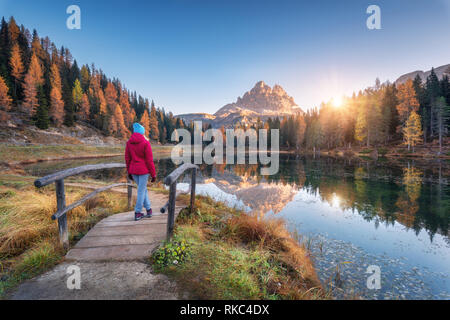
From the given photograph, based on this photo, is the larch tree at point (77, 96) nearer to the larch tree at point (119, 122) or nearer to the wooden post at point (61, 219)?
the larch tree at point (119, 122)

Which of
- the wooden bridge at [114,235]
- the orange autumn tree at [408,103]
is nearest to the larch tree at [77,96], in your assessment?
the wooden bridge at [114,235]

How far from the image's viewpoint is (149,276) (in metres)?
2.95

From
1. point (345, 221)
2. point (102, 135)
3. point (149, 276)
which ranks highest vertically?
point (102, 135)

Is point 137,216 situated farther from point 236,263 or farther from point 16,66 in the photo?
point 16,66

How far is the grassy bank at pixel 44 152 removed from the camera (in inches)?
1000

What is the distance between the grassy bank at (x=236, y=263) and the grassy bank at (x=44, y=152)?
32.3 meters

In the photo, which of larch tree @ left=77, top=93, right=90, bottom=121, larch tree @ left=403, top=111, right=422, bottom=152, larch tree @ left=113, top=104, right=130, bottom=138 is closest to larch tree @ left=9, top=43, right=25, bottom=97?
larch tree @ left=77, top=93, right=90, bottom=121

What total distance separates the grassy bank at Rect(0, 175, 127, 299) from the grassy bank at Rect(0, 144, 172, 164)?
27.9m

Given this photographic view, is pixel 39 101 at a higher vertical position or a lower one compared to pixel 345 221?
higher

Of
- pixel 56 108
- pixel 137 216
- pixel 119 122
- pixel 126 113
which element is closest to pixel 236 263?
pixel 137 216

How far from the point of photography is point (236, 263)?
3.62 m

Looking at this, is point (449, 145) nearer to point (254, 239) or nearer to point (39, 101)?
point (254, 239)
